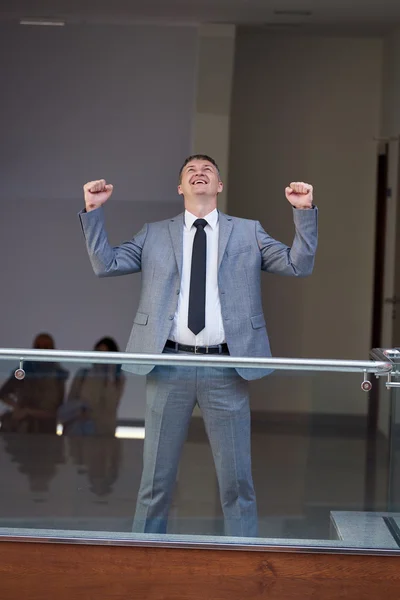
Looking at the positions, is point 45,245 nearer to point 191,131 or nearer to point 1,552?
point 191,131

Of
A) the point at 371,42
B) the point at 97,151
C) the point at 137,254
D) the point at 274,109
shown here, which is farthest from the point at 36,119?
the point at 137,254

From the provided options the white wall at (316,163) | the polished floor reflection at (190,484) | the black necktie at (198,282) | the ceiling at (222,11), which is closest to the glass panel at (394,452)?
the polished floor reflection at (190,484)

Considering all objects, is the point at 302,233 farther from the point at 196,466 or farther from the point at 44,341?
the point at 44,341

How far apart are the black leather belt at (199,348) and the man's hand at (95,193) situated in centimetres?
63

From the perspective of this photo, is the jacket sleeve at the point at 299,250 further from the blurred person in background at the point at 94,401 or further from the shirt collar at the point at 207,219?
the blurred person in background at the point at 94,401

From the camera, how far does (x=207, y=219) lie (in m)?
4.44

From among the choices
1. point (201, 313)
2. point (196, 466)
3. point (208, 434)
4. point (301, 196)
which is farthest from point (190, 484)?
point (301, 196)

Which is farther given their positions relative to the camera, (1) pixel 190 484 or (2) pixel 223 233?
(2) pixel 223 233

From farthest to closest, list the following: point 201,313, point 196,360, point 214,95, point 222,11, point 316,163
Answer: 1. point 316,163
2. point 214,95
3. point 222,11
4. point 201,313
5. point 196,360

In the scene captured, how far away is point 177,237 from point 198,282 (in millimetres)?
221

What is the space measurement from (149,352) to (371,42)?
5399mm

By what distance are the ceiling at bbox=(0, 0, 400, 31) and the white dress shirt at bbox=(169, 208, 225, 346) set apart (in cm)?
Result: 364

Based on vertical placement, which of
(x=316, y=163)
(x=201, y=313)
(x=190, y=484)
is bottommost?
(x=190, y=484)

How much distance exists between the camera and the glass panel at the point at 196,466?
156 inches
